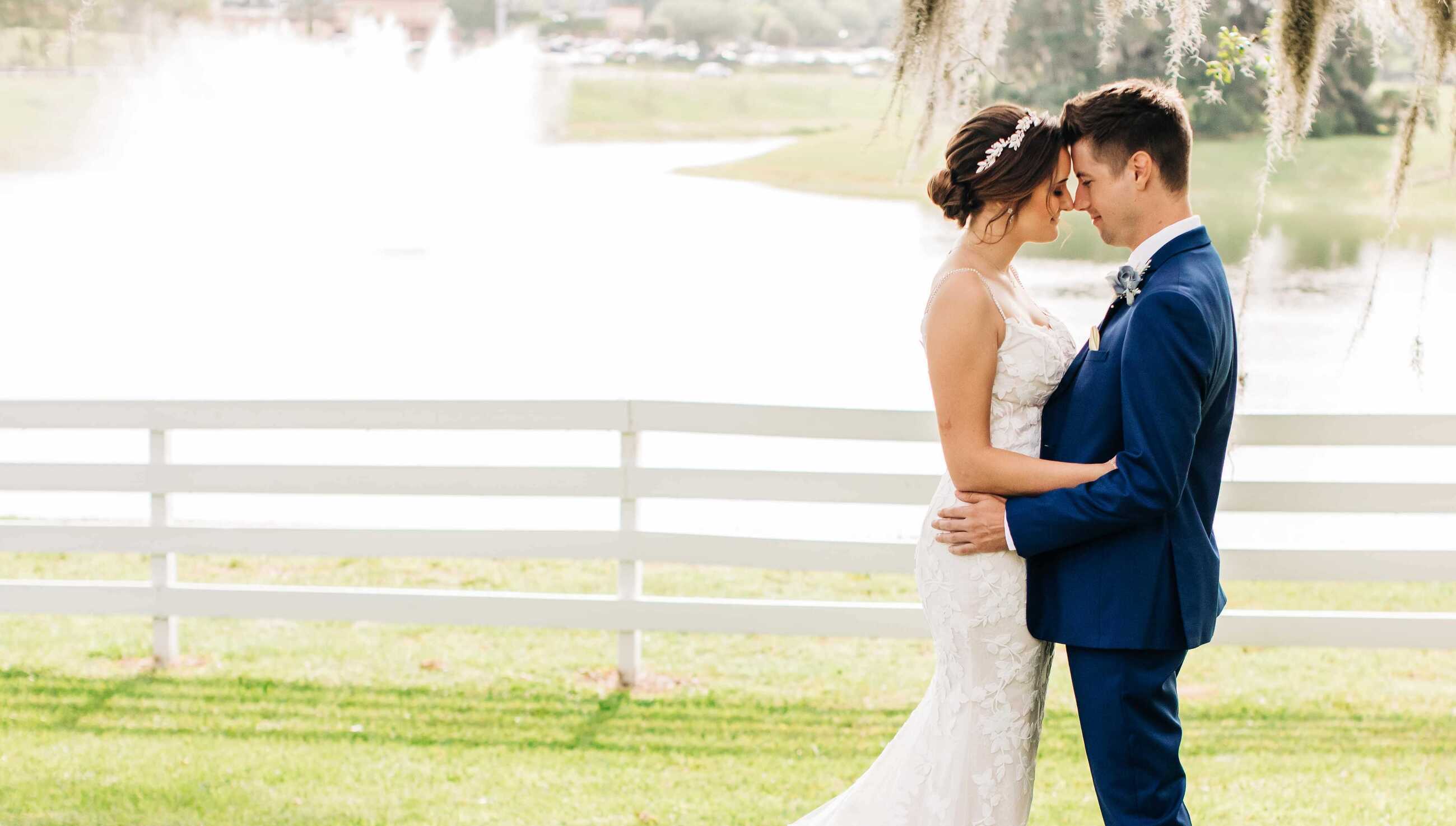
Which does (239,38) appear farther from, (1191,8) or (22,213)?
(1191,8)

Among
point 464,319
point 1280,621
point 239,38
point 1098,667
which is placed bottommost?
point 464,319

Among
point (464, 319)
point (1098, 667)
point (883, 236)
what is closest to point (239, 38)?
point (464, 319)

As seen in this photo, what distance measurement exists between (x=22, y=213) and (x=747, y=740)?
539 inches

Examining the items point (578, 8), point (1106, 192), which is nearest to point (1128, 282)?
point (1106, 192)

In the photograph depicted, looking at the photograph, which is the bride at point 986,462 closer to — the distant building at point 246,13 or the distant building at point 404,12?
the distant building at point 404,12

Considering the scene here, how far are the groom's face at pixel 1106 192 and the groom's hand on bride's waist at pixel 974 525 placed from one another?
1.82 ft

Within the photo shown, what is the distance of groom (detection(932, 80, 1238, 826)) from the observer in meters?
2.18

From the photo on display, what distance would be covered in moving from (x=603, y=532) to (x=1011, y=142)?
220 centimetres

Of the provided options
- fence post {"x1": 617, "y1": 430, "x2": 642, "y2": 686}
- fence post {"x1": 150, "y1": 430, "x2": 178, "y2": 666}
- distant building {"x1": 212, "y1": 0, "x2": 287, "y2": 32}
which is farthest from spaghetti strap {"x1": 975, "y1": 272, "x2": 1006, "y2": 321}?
distant building {"x1": 212, "y1": 0, "x2": 287, "y2": 32}

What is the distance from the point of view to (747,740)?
382 cm

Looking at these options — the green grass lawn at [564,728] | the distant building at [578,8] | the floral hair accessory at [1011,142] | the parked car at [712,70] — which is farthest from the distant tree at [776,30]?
the floral hair accessory at [1011,142]

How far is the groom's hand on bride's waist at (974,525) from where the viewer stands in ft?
7.87

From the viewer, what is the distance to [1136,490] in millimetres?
2166

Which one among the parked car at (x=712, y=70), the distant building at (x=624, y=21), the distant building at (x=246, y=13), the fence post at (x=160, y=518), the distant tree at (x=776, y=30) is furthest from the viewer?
the distant building at (x=246, y=13)
